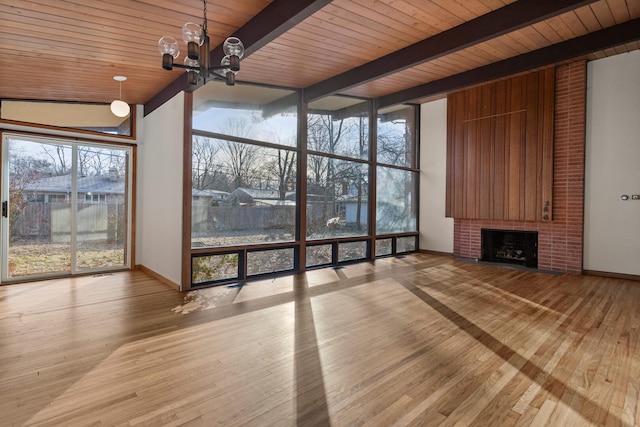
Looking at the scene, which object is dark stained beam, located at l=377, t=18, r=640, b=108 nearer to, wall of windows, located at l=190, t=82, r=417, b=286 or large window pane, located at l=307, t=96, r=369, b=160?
large window pane, located at l=307, t=96, r=369, b=160

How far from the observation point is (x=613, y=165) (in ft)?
19.0

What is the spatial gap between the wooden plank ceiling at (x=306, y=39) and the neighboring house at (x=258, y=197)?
170 cm

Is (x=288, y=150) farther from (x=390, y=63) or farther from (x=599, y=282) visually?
(x=599, y=282)

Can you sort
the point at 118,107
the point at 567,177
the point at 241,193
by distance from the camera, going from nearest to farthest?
the point at 118,107
the point at 241,193
the point at 567,177

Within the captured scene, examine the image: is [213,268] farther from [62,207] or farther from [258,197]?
[62,207]

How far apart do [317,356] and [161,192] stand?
3893 millimetres

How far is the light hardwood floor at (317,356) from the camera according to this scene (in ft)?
6.64

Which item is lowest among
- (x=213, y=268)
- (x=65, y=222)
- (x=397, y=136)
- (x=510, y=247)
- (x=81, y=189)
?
(x=213, y=268)

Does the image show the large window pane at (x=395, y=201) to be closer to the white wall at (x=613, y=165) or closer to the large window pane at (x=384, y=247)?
the large window pane at (x=384, y=247)

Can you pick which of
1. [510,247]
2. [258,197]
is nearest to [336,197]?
[258,197]

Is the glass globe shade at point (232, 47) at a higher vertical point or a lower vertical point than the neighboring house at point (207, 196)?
higher

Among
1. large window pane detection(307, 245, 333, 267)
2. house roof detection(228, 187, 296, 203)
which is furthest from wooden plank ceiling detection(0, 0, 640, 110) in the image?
large window pane detection(307, 245, 333, 267)

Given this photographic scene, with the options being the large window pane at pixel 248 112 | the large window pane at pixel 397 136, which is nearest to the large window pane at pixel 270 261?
the large window pane at pixel 248 112

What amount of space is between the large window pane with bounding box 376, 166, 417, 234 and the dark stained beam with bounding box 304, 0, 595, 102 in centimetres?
268
